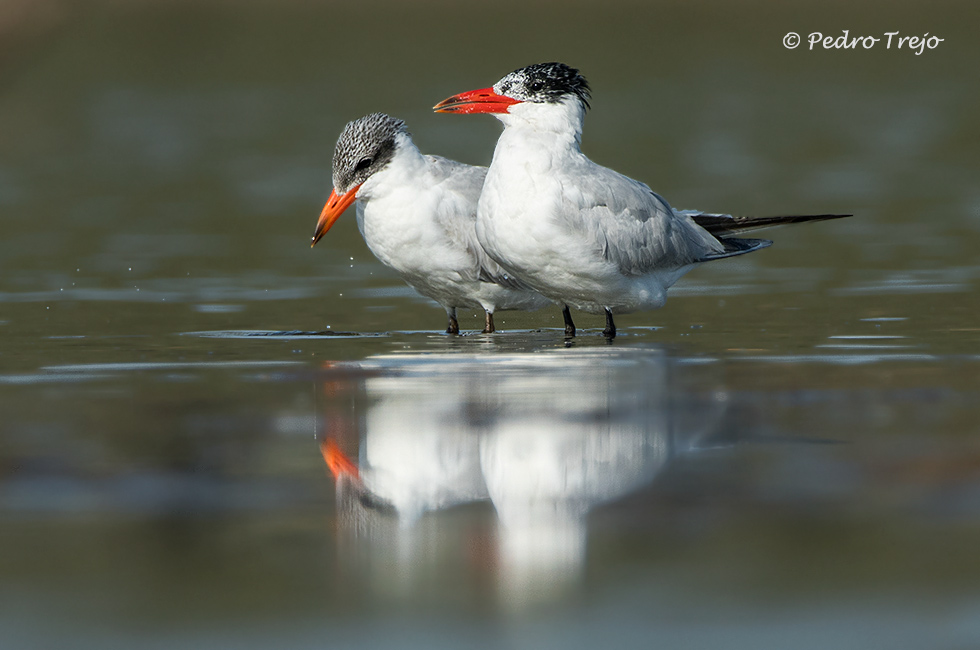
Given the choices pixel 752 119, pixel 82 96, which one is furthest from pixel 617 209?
Answer: pixel 82 96

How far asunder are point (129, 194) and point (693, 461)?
12.8 m

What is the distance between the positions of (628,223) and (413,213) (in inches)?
53.7

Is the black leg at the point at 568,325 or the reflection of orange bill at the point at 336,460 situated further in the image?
the black leg at the point at 568,325

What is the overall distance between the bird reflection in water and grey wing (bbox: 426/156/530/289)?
5.42ft

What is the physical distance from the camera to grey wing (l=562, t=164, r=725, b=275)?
8016 millimetres

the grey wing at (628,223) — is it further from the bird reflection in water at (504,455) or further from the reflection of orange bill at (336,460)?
the reflection of orange bill at (336,460)

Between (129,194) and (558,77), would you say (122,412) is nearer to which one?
(558,77)

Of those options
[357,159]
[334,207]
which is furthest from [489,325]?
[357,159]

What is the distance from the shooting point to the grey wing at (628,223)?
8016mm

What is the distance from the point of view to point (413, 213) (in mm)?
8836

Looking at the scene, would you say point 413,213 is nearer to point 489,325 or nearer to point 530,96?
point 489,325

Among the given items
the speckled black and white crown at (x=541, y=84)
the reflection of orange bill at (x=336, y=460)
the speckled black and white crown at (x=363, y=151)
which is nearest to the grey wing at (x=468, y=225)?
the speckled black and white crown at (x=363, y=151)

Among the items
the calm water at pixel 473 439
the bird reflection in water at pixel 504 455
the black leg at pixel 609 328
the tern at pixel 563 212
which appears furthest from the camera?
the black leg at pixel 609 328

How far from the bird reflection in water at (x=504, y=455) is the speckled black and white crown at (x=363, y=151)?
1.99 m
